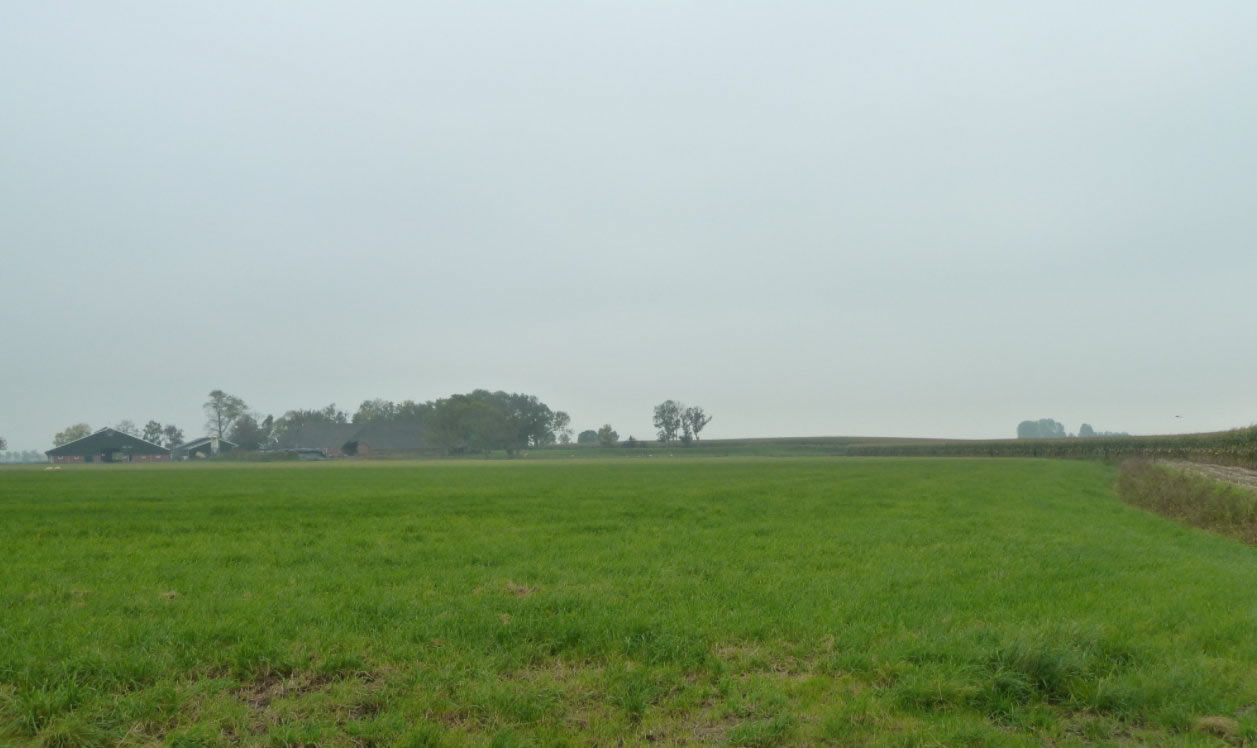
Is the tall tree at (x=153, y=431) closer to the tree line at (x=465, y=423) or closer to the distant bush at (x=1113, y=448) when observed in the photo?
A: the tree line at (x=465, y=423)

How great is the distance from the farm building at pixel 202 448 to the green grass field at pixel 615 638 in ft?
491

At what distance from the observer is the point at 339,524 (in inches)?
748

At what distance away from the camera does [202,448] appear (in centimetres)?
16038

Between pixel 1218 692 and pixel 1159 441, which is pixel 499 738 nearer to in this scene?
pixel 1218 692

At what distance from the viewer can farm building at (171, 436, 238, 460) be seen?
153m

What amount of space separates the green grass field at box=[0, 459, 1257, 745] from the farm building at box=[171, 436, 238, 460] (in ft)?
491

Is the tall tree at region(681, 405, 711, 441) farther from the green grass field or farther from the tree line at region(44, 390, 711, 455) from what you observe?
the green grass field

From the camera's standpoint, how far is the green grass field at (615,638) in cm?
657

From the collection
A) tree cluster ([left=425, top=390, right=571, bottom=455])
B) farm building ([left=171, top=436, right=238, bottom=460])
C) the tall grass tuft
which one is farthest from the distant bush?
farm building ([left=171, top=436, right=238, bottom=460])

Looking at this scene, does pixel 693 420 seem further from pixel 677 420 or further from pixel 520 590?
pixel 520 590

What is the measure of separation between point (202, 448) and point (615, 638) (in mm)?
170925

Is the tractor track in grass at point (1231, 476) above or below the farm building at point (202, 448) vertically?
below

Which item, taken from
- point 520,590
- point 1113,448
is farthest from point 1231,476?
point 1113,448

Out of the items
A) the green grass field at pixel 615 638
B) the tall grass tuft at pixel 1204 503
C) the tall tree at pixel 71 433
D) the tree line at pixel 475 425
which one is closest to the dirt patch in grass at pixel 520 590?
the green grass field at pixel 615 638
